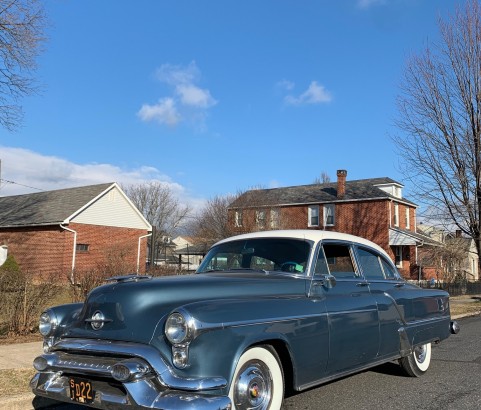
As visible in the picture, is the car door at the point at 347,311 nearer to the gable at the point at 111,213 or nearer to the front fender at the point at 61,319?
the front fender at the point at 61,319

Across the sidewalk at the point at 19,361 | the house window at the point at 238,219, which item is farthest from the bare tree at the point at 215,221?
the sidewalk at the point at 19,361

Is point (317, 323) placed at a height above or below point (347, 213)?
below

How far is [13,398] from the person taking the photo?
505cm

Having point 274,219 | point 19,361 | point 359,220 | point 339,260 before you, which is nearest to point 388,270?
point 339,260

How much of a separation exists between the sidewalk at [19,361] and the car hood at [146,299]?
1.58m

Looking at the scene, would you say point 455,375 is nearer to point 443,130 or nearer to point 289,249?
point 289,249

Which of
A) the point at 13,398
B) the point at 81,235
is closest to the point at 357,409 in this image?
the point at 13,398

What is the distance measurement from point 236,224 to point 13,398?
1139 inches

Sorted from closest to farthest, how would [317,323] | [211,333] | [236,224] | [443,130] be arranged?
1. [211,333]
2. [317,323]
3. [443,130]
4. [236,224]

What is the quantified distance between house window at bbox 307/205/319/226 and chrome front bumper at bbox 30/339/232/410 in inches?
1349

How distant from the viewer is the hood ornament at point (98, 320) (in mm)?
3910

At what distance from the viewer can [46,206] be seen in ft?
102

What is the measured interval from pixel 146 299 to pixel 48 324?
1.24 metres

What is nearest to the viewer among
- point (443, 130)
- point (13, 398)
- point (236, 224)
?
point (13, 398)
